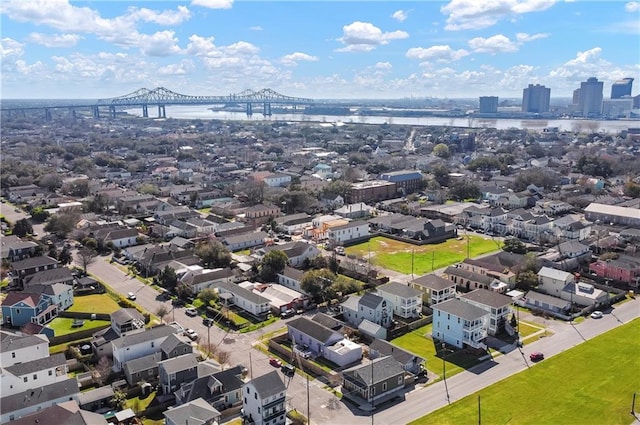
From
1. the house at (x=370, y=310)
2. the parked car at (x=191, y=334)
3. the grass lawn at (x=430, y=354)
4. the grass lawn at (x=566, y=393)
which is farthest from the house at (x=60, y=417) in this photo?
the grass lawn at (x=430, y=354)

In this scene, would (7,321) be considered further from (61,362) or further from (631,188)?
(631,188)

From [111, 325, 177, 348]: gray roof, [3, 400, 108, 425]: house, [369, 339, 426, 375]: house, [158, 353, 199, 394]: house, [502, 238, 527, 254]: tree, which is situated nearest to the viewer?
[3, 400, 108, 425]: house

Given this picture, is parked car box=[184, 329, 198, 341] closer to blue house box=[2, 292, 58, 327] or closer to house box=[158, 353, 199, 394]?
house box=[158, 353, 199, 394]

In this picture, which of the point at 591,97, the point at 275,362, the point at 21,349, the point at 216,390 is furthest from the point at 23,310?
the point at 591,97

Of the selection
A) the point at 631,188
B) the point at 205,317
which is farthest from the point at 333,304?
the point at 631,188

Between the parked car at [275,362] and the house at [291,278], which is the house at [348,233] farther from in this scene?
the parked car at [275,362]

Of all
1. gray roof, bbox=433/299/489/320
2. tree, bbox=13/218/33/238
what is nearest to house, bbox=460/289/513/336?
gray roof, bbox=433/299/489/320
